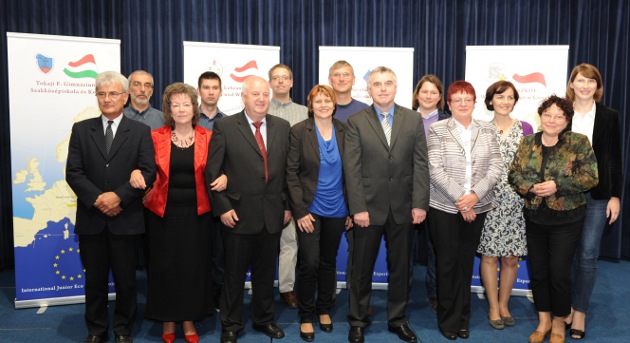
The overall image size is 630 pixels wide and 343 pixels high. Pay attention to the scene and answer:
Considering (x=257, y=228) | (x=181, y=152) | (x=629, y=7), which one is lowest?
(x=257, y=228)

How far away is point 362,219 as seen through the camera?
115 inches

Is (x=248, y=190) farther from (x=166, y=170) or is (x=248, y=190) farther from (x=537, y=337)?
(x=537, y=337)

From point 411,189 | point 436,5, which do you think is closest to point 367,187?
point 411,189

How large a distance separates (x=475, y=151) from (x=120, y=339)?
2.47 metres

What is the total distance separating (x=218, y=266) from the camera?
3711mm

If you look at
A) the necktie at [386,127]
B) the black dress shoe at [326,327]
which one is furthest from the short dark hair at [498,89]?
the black dress shoe at [326,327]

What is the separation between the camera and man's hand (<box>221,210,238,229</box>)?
2.86m

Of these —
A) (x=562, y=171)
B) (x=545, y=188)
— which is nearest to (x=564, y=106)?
(x=562, y=171)

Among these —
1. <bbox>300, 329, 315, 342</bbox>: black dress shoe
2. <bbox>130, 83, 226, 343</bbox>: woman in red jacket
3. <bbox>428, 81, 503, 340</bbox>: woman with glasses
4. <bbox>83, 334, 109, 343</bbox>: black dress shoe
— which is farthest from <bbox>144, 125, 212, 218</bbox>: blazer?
<bbox>428, 81, 503, 340</bbox>: woman with glasses

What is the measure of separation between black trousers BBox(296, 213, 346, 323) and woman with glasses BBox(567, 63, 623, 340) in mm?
1553

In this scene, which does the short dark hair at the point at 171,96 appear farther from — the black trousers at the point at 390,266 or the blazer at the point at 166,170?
the black trousers at the point at 390,266

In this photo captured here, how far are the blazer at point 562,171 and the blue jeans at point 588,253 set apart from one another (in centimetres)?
19

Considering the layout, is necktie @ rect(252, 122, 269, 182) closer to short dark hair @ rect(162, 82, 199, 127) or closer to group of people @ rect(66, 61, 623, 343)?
group of people @ rect(66, 61, 623, 343)

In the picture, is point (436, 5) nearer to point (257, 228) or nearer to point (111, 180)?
point (257, 228)
